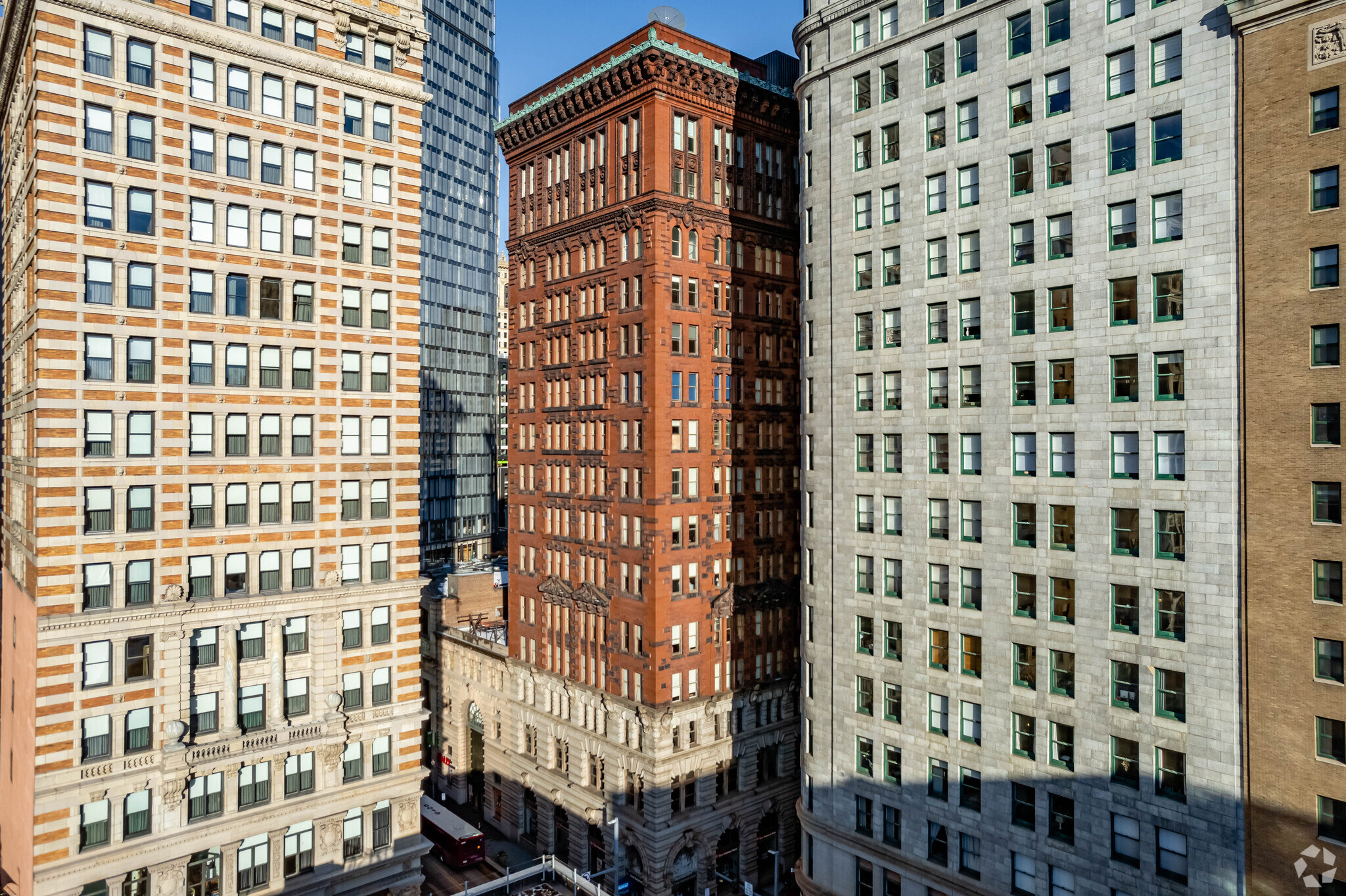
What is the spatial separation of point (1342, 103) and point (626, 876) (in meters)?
68.4

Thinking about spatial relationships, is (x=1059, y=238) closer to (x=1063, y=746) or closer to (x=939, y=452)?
(x=939, y=452)

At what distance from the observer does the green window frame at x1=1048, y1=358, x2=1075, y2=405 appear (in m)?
43.4

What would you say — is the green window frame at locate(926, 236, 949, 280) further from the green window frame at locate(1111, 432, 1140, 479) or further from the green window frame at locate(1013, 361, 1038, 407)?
the green window frame at locate(1111, 432, 1140, 479)

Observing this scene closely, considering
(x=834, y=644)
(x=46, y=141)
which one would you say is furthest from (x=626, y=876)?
(x=46, y=141)

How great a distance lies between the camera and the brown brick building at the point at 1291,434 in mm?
35406

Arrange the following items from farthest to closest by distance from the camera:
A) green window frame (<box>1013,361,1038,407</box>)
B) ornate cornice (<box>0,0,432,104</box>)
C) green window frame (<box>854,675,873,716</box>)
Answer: green window frame (<box>854,675,873,716</box>)
green window frame (<box>1013,361,1038,407</box>)
ornate cornice (<box>0,0,432,104</box>)

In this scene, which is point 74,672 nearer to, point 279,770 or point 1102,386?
point 279,770

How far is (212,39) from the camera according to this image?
4681 cm

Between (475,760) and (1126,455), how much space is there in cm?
7626

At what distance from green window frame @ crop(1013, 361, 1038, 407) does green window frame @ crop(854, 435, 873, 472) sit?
9533 mm

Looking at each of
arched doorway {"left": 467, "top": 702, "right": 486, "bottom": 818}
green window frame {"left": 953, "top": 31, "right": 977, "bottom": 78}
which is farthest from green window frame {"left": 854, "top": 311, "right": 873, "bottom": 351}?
arched doorway {"left": 467, "top": 702, "right": 486, "bottom": 818}

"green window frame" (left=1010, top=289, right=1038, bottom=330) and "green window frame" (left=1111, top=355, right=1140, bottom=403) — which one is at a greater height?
"green window frame" (left=1010, top=289, right=1038, bottom=330)

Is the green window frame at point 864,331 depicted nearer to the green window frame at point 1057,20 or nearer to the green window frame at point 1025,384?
the green window frame at point 1025,384

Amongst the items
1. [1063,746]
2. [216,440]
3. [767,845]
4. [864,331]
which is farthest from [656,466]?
[767,845]
